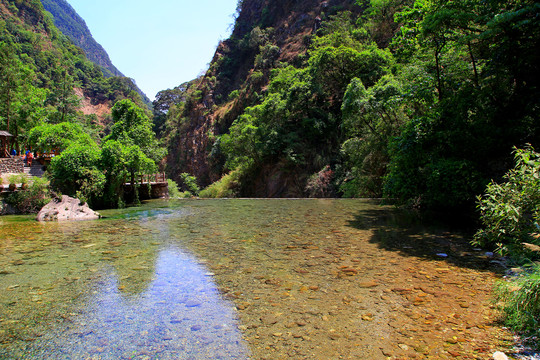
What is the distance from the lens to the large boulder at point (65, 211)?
12844 mm

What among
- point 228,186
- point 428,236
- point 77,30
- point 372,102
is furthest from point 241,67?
point 77,30

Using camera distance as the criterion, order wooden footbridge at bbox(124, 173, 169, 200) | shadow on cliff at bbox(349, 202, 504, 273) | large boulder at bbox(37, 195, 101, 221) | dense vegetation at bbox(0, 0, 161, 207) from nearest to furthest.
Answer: shadow on cliff at bbox(349, 202, 504, 273)
large boulder at bbox(37, 195, 101, 221)
dense vegetation at bbox(0, 0, 161, 207)
wooden footbridge at bbox(124, 173, 169, 200)

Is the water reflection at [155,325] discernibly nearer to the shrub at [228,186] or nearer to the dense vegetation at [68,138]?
the dense vegetation at [68,138]

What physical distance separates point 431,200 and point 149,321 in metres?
8.64

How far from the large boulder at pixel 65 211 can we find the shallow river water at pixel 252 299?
532cm

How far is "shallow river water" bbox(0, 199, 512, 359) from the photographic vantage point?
10.2ft

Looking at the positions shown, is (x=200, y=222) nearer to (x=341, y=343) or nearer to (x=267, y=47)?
(x=341, y=343)

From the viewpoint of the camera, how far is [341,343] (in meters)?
3.15

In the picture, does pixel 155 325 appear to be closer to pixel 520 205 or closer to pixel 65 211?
pixel 520 205

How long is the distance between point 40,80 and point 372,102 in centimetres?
6932

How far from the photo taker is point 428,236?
309 inches

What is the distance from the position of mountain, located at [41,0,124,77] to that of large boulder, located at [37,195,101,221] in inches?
6219

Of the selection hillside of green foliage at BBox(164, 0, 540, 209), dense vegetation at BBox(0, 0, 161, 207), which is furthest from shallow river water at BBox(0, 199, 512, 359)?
dense vegetation at BBox(0, 0, 161, 207)

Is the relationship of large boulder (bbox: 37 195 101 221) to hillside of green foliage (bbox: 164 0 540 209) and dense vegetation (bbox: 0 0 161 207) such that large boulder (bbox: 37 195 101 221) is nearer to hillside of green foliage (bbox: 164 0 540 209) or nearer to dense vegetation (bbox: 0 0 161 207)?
dense vegetation (bbox: 0 0 161 207)
